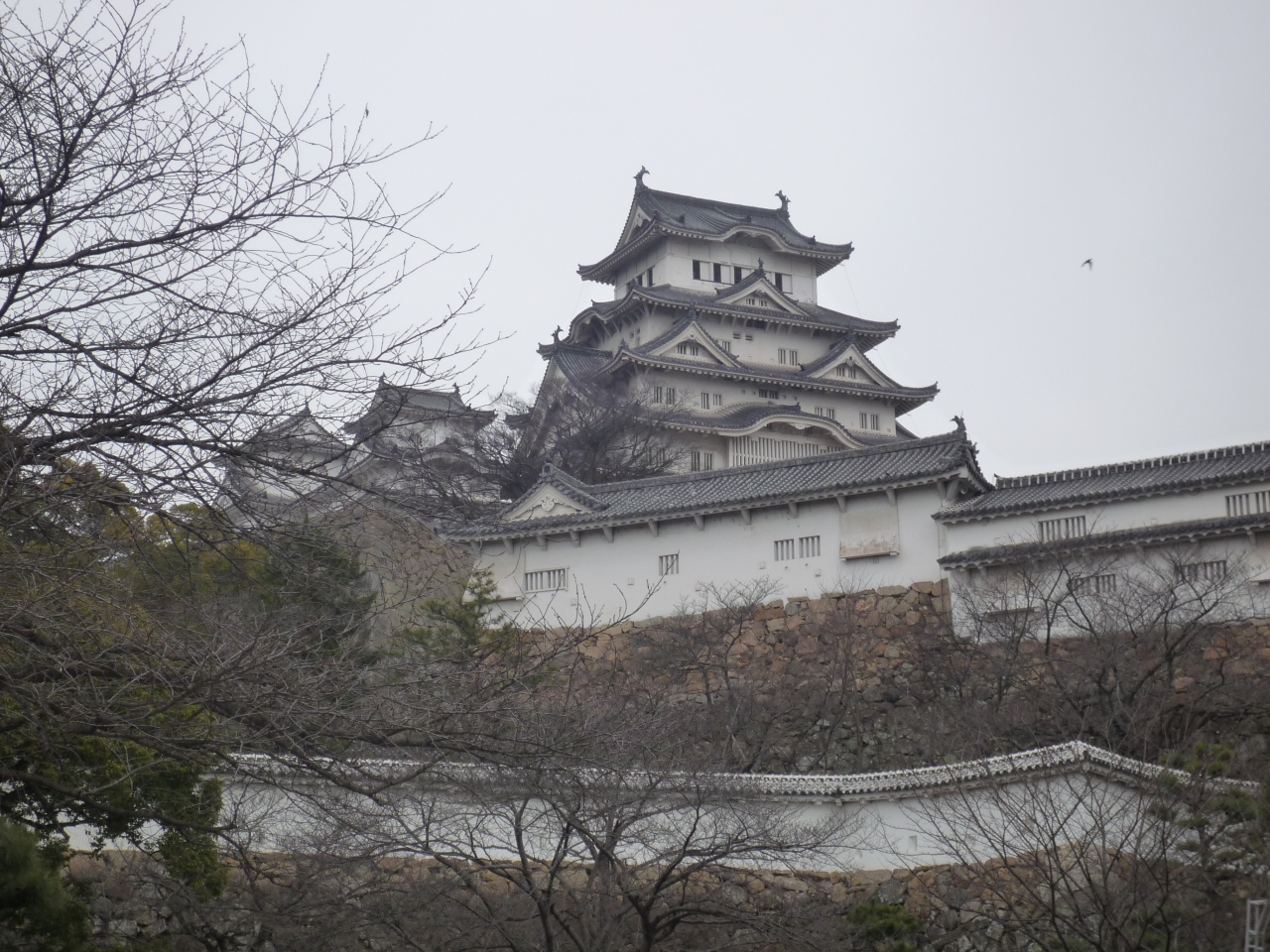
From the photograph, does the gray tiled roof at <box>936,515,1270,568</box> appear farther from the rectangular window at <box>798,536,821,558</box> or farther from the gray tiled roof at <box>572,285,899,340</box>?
the gray tiled roof at <box>572,285,899,340</box>

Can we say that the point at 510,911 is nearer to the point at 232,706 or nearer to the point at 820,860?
the point at 820,860

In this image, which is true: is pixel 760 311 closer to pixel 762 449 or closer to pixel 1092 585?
pixel 762 449

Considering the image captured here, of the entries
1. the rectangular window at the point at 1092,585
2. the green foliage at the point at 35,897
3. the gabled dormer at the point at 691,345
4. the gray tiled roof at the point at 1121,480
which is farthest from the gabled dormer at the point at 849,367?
the green foliage at the point at 35,897

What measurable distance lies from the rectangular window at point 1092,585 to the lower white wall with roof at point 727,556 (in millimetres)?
2768

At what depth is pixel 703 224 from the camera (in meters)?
40.4

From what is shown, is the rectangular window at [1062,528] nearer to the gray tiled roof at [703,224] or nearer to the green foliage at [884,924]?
the green foliage at [884,924]

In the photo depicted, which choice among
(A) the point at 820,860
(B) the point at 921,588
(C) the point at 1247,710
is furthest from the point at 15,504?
(B) the point at 921,588

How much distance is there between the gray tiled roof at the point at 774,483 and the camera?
2258 centimetres

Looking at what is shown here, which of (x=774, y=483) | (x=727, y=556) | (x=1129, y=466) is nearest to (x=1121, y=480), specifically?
(x=1129, y=466)

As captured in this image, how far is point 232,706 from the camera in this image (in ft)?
19.0

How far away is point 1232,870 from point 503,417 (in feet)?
83.8

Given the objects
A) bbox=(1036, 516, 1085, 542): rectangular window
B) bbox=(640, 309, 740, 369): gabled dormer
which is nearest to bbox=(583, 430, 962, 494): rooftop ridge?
bbox=(1036, 516, 1085, 542): rectangular window

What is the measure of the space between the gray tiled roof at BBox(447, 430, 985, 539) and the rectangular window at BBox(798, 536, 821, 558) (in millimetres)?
688

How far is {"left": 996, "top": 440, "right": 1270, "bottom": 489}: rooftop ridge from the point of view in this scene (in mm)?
20516
